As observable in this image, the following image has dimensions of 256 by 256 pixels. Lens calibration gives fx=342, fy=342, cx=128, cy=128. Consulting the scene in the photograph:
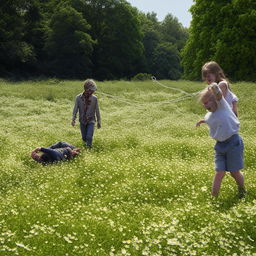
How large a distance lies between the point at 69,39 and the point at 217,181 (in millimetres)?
57896

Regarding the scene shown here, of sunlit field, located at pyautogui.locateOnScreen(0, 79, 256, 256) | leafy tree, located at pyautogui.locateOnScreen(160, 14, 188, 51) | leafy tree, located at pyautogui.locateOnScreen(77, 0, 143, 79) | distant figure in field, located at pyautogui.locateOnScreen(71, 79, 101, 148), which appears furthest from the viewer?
leafy tree, located at pyautogui.locateOnScreen(160, 14, 188, 51)

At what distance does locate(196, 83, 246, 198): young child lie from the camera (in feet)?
22.7

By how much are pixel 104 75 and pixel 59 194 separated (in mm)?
63149

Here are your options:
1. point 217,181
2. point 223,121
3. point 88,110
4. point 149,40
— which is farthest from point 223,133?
point 149,40

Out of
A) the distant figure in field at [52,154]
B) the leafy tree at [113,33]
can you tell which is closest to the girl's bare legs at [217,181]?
the distant figure in field at [52,154]

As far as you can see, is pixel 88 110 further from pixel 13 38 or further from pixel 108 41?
pixel 108 41

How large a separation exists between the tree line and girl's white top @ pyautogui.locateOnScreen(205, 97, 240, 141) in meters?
33.5

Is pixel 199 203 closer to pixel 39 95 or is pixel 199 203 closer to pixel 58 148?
pixel 58 148

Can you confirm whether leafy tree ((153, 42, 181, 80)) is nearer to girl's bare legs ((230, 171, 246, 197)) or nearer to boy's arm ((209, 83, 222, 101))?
girl's bare legs ((230, 171, 246, 197))

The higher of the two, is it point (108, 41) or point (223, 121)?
point (108, 41)

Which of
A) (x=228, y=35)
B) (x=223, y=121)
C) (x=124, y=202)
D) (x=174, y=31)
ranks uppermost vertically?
(x=174, y=31)

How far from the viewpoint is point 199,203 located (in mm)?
7121

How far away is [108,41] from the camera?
7188 centimetres

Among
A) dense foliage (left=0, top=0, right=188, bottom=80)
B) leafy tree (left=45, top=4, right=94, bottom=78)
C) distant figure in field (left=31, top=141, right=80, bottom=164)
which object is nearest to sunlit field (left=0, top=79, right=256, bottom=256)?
distant figure in field (left=31, top=141, right=80, bottom=164)
